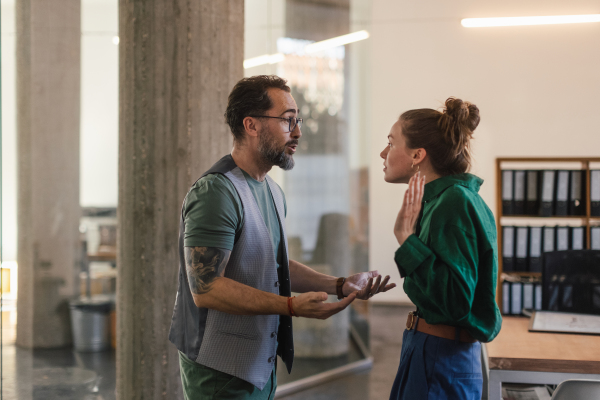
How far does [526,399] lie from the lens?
2500 mm

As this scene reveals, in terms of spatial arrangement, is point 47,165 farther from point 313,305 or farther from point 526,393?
point 526,393

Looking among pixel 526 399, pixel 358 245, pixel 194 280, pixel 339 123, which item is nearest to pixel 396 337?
pixel 358 245

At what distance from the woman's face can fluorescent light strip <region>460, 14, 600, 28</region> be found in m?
5.49

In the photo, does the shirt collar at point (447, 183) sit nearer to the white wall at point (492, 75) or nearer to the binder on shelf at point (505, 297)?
the binder on shelf at point (505, 297)

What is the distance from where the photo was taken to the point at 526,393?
258 centimetres

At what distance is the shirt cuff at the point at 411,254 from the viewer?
1.28 m

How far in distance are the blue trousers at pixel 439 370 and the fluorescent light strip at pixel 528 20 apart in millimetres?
5777

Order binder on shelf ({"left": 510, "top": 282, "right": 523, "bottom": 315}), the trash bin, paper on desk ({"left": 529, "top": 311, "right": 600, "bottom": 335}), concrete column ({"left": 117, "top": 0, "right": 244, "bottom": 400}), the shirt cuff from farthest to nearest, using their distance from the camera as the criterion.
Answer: binder on shelf ({"left": 510, "top": 282, "right": 523, "bottom": 315}) → the trash bin → paper on desk ({"left": 529, "top": 311, "right": 600, "bottom": 335}) → concrete column ({"left": 117, "top": 0, "right": 244, "bottom": 400}) → the shirt cuff

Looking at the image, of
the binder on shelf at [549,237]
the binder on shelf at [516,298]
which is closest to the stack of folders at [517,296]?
the binder on shelf at [516,298]

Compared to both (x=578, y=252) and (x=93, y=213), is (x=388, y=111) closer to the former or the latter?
(x=578, y=252)

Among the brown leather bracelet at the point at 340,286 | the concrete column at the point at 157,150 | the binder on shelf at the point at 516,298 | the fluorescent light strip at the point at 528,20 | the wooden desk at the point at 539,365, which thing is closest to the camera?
the brown leather bracelet at the point at 340,286

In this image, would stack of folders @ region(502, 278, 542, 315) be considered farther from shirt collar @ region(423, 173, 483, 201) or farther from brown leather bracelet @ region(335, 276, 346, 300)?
shirt collar @ region(423, 173, 483, 201)

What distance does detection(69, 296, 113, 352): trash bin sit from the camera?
283 cm

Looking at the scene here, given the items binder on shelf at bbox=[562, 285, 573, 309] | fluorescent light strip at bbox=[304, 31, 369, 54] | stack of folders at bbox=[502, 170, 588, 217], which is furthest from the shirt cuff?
fluorescent light strip at bbox=[304, 31, 369, 54]
